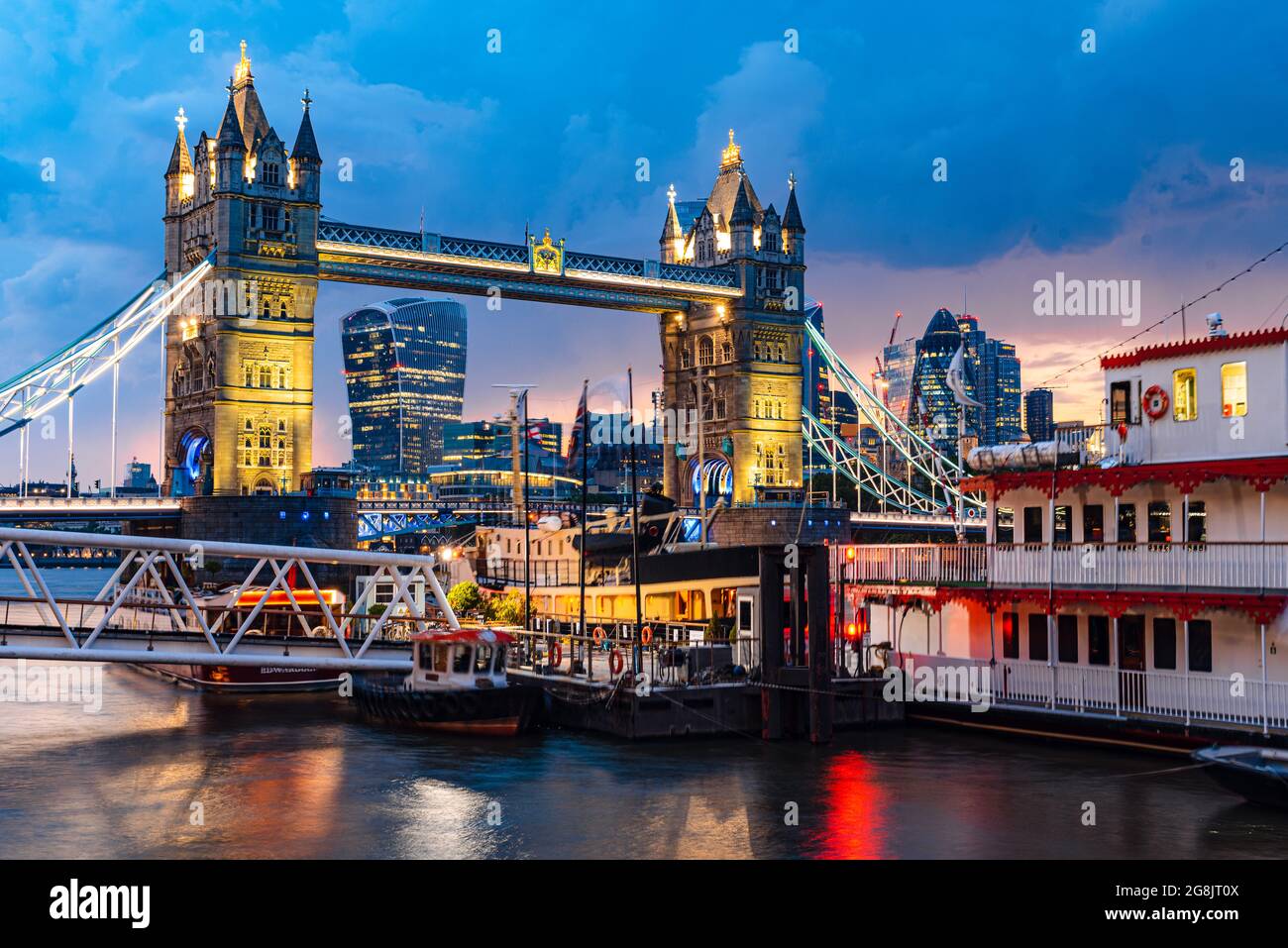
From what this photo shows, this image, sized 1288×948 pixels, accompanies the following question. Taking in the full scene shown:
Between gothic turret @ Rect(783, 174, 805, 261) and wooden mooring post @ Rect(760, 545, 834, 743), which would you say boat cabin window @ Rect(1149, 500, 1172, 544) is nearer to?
wooden mooring post @ Rect(760, 545, 834, 743)

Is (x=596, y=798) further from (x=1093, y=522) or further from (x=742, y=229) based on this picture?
(x=742, y=229)

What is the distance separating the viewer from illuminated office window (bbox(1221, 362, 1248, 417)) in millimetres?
33562

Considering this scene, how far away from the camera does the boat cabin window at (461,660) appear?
42.0 meters

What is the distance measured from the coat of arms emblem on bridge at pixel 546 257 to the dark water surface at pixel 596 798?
69833 millimetres

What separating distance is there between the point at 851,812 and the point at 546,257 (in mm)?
82971

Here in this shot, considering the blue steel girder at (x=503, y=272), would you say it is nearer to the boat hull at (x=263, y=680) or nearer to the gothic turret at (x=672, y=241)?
the gothic turret at (x=672, y=241)

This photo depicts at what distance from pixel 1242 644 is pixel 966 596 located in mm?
7325

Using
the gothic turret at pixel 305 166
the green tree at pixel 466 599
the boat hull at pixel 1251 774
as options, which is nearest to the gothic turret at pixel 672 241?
the gothic turret at pixel 305 166

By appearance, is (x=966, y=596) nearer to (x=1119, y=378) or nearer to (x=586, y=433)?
(x=1119, y=378)

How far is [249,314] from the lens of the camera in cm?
9650

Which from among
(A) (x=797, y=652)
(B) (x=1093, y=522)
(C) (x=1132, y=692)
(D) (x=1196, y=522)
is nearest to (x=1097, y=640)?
(C) (x=1132, y=692)

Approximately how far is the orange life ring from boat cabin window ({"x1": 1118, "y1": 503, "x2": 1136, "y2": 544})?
7.47ft
